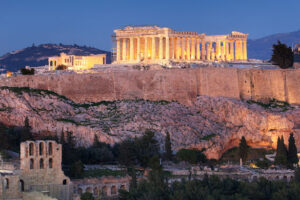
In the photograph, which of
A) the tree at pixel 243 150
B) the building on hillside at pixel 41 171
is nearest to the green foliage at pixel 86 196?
the building on hillside at pixel 41 171

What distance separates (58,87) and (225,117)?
15977 millimetres

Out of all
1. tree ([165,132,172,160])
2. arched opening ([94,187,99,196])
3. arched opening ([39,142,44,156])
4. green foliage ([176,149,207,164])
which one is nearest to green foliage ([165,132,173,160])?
tree ([165,132,172,160])

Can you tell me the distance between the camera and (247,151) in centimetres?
7844

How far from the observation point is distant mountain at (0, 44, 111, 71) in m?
145

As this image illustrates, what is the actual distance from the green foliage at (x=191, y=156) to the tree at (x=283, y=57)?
22319 mm

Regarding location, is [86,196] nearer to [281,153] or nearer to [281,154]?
[281,154]

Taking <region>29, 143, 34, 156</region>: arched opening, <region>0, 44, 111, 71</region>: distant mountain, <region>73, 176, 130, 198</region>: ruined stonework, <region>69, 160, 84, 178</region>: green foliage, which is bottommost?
<region>73, 176, 130, 198</region>: ruined stonework

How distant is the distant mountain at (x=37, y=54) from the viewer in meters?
145

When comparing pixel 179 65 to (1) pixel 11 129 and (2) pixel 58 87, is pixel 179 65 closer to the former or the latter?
(2) pixel 58 87

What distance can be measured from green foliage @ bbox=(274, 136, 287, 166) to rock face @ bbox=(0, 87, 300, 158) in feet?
18.5

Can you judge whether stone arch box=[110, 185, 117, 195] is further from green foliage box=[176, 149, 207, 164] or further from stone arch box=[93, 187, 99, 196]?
green foliage box=[176, 149, 207, 164]

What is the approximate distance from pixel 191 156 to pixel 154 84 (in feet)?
42.1

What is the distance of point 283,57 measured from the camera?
9438cm

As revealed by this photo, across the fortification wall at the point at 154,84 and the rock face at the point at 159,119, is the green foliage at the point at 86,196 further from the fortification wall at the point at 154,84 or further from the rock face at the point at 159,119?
the fortification wall at the point at 154,84
